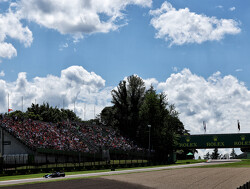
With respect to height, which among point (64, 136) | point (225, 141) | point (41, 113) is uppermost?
point (41, 113)

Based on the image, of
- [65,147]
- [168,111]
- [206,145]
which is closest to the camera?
[65,147]

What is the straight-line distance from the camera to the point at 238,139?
85.4 metres

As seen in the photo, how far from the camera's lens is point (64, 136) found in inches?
2672

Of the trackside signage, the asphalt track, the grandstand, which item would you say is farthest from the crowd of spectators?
the asphalt track

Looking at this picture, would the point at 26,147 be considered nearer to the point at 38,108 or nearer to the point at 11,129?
the point at 11,129

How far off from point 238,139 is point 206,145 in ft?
26.1

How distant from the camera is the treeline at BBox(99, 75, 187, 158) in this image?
289 ft

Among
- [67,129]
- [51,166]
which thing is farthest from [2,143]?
[67,129]

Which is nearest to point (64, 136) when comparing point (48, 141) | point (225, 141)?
point (48, 141)

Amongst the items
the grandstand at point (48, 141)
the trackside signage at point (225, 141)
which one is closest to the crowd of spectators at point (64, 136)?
the grandstand at point (48, 141)

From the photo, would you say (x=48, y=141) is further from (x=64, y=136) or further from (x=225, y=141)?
(x=225, y=141)

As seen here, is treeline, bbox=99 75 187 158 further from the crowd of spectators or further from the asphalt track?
the asphalt track

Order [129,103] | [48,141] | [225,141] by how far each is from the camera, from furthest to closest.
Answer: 1. [129,103]
2. [225,141]
3. [48,141]

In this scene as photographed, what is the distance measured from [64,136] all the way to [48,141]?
698 centimetres
